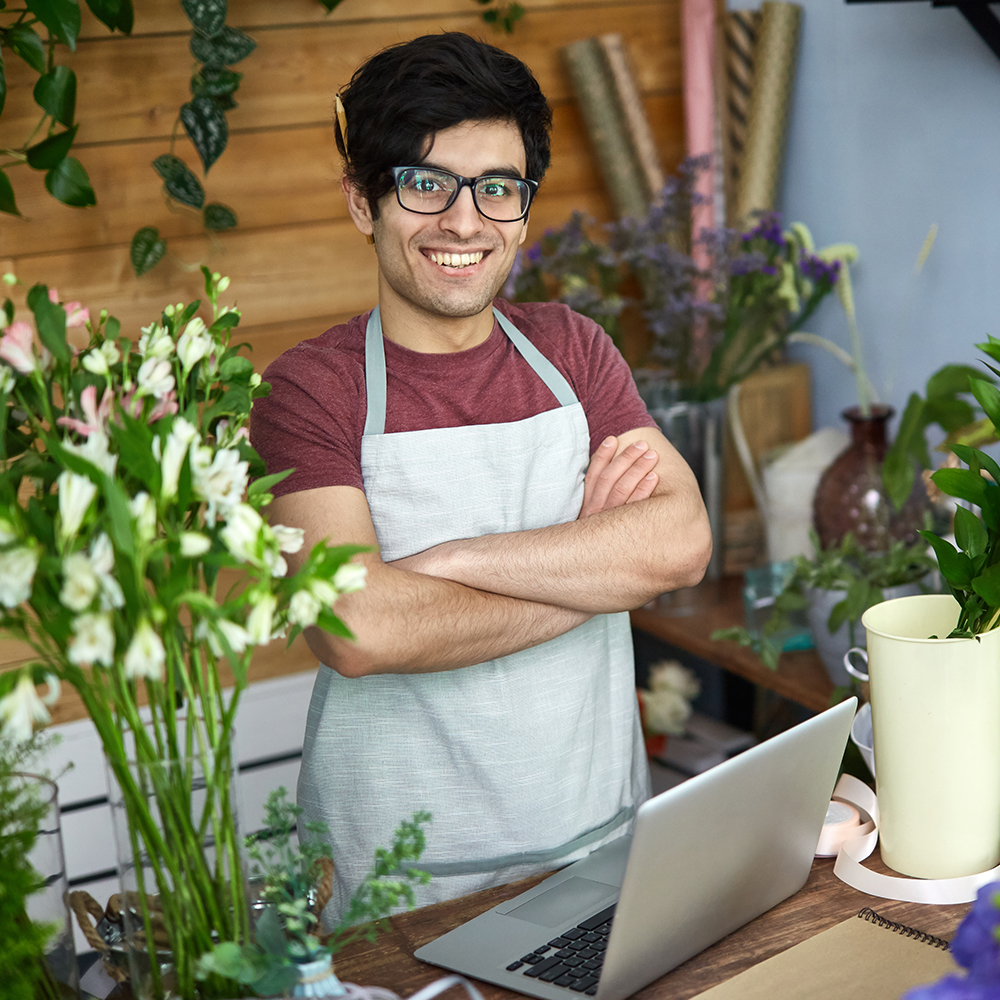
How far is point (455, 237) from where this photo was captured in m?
1.39

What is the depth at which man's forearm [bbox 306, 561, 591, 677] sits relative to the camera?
4.06ft

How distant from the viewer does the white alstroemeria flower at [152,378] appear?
0.80 meters

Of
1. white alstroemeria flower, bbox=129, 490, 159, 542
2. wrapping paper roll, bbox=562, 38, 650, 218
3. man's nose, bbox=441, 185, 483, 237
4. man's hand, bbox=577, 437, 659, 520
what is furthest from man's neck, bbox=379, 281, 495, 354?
wrapping paper roll, bbox=562, 38, 650, 218

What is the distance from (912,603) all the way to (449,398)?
621 millimetres

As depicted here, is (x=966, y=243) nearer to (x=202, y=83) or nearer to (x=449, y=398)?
(x=449, y=398)

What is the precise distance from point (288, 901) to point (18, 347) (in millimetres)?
437

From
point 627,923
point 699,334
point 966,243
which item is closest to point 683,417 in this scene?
point 699,334

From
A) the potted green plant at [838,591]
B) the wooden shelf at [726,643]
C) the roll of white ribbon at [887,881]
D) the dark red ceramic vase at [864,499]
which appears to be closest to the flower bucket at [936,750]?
the roll of white ribbon at [887,881]

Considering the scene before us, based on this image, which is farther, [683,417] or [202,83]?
[683,417]

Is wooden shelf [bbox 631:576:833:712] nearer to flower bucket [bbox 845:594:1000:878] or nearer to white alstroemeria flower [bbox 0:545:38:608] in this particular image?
flower bucket [bbox 845:594:1000:878]

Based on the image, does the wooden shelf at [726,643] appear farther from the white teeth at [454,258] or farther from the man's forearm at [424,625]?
the white teeth at [454,258]

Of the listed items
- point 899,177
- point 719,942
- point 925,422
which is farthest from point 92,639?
point 899,177

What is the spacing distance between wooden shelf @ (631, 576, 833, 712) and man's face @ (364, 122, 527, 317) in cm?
93

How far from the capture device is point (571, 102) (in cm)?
251
